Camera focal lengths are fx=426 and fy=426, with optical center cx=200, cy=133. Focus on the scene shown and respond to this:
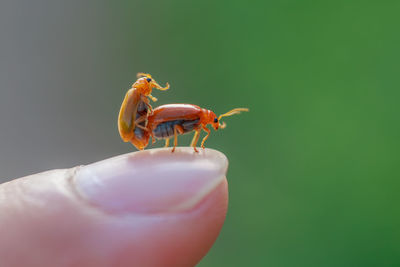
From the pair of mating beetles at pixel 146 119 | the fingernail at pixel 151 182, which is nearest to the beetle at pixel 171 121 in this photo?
the pair of mating beetles at pixel 146 119

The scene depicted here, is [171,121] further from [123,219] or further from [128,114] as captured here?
[123,219]

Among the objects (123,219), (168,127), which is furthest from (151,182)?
(168,127)

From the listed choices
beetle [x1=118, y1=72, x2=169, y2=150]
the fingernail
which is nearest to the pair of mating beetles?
beetle [x1=118, y1=72, x2=169, y2=150]

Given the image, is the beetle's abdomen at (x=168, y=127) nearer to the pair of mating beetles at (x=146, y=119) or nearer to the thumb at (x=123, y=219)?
the pair of mating beetles at (x=146, y=119)

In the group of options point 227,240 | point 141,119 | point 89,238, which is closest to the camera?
point 89,238

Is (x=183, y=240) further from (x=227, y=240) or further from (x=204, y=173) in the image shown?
(x=227, y=240)

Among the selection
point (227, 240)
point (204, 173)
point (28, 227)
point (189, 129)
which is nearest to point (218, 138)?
point (227, 240)

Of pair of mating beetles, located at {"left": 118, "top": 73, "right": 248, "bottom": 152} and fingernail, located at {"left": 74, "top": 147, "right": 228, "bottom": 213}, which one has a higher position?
pair of mating beetles, located at {"left": 118, "top": 73, "right": 248, "bottom": 152}

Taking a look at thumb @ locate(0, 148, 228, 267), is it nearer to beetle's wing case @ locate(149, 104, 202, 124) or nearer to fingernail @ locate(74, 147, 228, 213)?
fingernail @ locate(74, 147, 228, 213)
